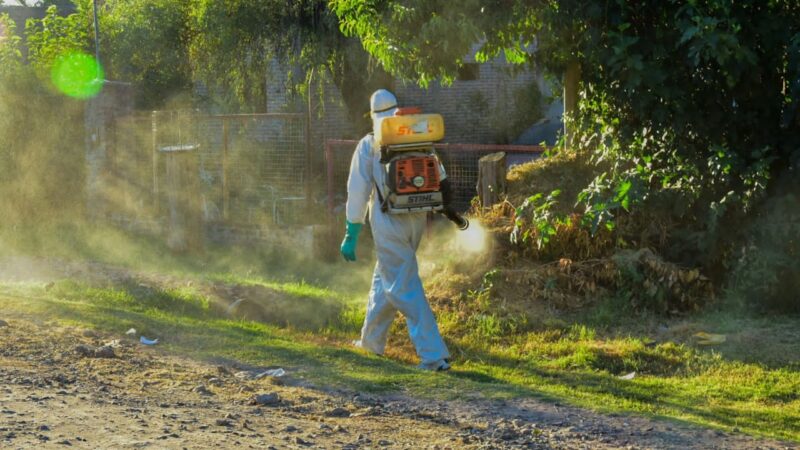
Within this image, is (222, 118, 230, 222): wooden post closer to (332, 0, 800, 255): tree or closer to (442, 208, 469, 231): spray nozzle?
(332, 0, 800, 255): tree

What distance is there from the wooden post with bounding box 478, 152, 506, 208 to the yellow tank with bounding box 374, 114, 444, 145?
3871 mm

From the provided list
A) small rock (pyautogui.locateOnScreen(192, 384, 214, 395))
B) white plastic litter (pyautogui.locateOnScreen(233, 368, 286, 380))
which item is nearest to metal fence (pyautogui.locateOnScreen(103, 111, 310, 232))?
white plastic litter (pyautogui.locateOnScreen(233, 368, 286, 380))

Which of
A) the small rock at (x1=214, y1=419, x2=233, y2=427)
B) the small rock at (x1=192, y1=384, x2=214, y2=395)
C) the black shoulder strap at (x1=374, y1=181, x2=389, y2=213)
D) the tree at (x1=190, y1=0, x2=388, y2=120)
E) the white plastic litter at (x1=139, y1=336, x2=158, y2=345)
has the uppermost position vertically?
the tree at (x1=190, y1=0, x2=388, y2=120)

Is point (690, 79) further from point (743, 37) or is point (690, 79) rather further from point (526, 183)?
point (526, 183)

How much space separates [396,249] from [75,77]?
10.6m

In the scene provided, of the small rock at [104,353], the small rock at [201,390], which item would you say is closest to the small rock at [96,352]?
the small rock at [104,353]

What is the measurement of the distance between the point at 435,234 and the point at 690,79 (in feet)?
12.4

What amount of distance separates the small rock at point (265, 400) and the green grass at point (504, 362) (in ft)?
2.26

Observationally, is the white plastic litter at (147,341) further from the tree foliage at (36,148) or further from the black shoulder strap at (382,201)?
the tree foliage at (36,148)

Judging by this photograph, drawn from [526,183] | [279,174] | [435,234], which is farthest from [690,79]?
[279,174]

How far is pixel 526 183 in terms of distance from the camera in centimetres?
1238

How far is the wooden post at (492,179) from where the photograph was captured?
488 inches

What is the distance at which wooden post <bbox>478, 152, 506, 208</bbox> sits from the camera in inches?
488

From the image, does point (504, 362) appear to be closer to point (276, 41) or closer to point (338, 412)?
point (338, 412)
